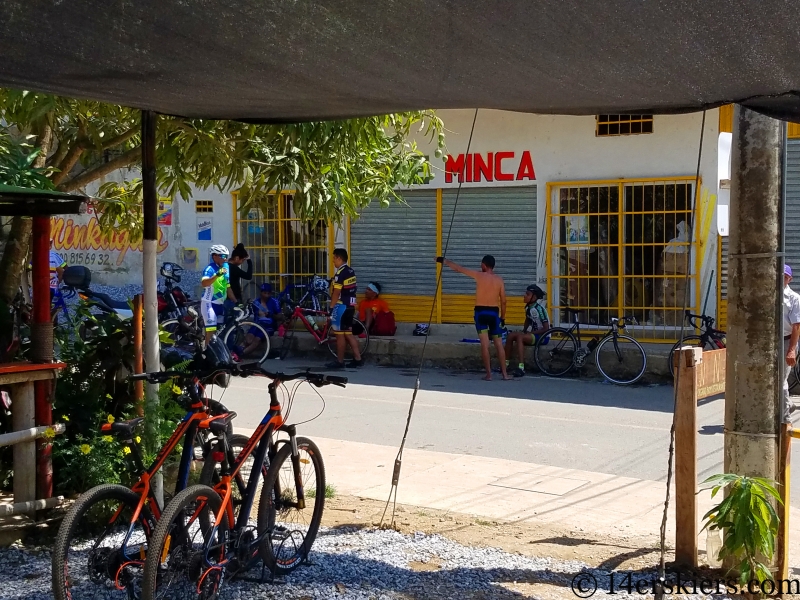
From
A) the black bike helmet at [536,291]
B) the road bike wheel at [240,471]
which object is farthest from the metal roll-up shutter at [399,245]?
the road bike wheel at [240,471]

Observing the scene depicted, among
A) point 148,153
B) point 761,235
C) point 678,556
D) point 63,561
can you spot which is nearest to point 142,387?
point 148,153

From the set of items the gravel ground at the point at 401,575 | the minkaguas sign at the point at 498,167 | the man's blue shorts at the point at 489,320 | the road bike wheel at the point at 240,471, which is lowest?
the gravel ground at the point at 401,575

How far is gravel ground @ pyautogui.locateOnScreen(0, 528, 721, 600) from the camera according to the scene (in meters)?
4.49

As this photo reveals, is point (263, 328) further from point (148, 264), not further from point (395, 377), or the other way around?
point (148, 264)

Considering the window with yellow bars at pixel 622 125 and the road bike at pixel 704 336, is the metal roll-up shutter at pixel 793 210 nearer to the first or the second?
the road bike at pixel 704 336

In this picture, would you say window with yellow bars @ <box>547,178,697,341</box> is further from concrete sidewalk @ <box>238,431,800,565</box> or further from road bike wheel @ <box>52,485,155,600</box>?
road bike wheel @ <box>52,485,155,600</box>

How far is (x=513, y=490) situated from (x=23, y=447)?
11.8ft

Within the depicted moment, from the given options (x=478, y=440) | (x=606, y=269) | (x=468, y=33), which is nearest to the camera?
(x=468, y=33)

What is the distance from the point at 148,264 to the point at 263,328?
10.9 m

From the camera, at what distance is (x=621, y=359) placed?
13445 millimetres

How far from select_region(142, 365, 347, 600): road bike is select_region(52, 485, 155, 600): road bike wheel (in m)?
0.18

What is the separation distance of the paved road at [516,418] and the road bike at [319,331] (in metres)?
1.57

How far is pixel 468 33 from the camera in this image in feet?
10.8

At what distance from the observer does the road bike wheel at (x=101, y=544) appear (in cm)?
366
